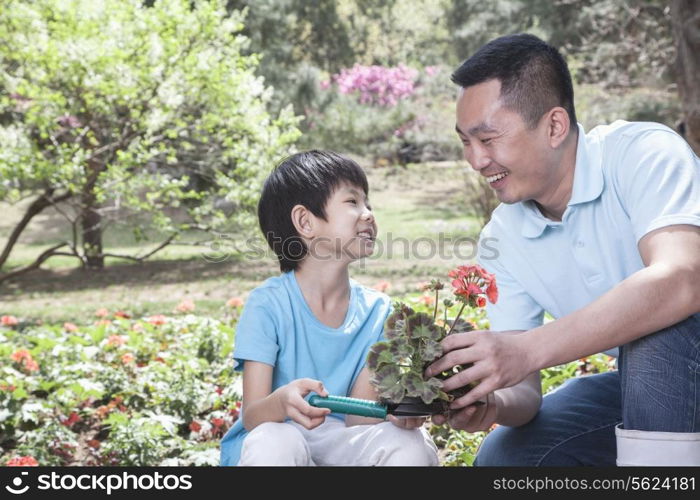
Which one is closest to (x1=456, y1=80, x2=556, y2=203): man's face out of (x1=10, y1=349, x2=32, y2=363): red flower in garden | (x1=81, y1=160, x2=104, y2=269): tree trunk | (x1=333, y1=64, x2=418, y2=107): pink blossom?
(x1=10, y1=349, x2=32, y2=363): red flower in garden

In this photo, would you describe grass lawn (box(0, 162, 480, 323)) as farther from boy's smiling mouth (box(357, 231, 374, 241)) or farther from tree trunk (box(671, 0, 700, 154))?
boy's smiling mouth (box(357, 231, 374, 241))

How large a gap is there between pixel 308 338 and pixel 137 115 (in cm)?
523

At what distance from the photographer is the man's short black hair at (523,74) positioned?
231 centimetres

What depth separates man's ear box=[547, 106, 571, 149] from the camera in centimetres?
235

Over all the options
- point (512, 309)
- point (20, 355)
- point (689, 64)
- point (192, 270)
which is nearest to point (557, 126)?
point (512, 309)

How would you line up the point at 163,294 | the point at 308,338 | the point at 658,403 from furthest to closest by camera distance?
the point at 163,294
the point at 308,338
the point at 658,403

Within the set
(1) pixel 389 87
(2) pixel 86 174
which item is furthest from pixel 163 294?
(1) pixel 389 87

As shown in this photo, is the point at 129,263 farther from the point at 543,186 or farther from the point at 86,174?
the point at 543,186

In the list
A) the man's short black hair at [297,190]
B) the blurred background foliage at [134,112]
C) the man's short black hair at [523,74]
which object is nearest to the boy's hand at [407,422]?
the man's short black hair at [297,190]

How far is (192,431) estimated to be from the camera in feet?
11.6

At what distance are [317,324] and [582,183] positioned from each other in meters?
0.85

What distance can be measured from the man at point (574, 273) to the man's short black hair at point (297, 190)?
1.20 ft

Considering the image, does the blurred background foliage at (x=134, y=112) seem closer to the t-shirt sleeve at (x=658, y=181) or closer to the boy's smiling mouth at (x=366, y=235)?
the boy's smiling mouth at (x=366, y=235)

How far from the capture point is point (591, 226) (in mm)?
2383
